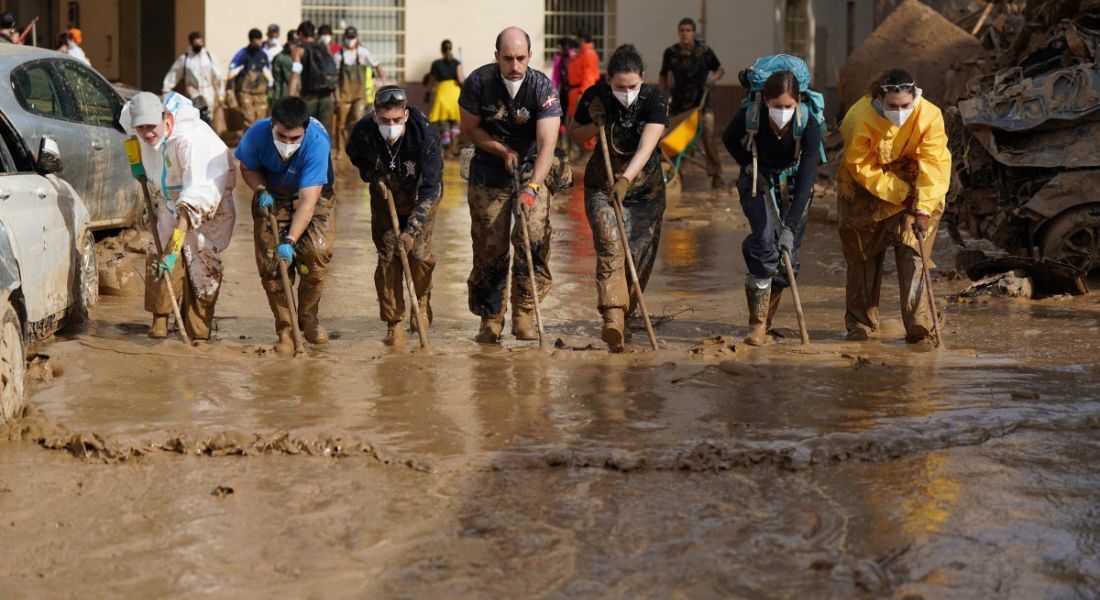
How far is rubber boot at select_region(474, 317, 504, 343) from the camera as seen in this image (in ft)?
29.1

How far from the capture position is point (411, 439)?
6.29 meters

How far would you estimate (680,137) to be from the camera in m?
11.5

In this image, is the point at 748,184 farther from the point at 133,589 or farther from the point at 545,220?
the point at 133,589

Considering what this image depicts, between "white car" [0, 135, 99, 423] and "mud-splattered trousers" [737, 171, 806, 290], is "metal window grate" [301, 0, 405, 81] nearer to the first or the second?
"white car" [0, 135, 99, 423]

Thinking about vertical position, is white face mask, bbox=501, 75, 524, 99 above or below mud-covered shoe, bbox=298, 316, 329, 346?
above

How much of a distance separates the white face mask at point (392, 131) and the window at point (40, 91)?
9.52ft

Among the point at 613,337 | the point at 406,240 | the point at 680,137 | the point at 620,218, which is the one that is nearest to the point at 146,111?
the point at 406,240

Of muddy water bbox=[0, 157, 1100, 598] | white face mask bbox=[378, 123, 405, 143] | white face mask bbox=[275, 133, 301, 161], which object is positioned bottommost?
muddy water bbox=[0, 157, 1100, 598]

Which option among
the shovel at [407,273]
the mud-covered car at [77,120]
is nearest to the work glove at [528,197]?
the shovel at [407,273]

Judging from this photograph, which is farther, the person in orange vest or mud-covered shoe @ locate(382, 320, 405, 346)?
the person in orange vest

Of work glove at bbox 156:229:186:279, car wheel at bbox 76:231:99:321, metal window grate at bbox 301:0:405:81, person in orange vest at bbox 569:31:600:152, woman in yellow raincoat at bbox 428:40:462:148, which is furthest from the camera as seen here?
metal window grate at bbox 301:0:405:81

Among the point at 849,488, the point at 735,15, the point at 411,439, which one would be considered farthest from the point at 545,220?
the point at 735,15

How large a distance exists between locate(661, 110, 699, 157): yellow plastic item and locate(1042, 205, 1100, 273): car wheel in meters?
2.66

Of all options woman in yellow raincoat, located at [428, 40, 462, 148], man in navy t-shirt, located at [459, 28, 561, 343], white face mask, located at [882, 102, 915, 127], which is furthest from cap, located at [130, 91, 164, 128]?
woman in yellow raincoat, located at [428, 40, 462, 148]
